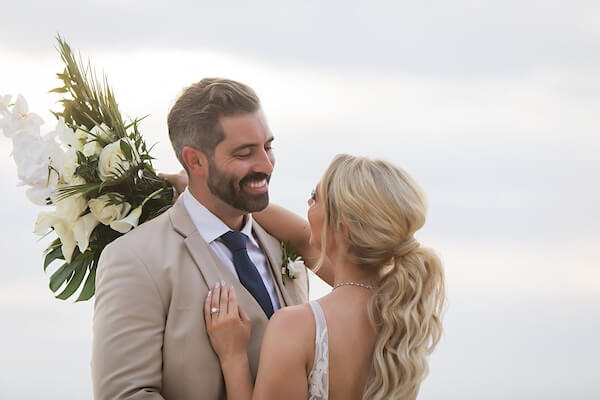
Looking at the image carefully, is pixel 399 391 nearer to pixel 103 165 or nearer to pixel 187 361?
pixel 187 361

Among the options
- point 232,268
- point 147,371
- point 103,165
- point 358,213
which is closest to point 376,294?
point 358,213

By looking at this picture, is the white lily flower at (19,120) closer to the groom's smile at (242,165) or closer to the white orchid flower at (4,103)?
→ the white orchid flower at (4,103)

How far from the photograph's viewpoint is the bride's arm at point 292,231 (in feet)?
18.0

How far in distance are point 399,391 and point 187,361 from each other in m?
1.08

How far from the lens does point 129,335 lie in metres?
4.42

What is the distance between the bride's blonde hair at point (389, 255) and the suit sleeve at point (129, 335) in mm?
940

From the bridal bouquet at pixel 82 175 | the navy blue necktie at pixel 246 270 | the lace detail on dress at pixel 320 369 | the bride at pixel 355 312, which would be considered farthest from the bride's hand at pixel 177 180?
the lace detail on dress at pixel 320 369

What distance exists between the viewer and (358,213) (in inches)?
170

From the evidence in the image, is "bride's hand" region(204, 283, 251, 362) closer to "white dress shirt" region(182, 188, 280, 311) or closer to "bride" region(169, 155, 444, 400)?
"bride" region(169, 155, 444, 400)

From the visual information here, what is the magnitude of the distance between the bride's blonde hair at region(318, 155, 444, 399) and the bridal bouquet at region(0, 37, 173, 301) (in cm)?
124

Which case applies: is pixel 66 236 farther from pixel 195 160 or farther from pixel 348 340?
pixel 348 340

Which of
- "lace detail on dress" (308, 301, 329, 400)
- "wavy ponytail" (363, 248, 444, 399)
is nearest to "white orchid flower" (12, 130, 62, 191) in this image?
"lace detail on dress" (308, 301, 329, 400)

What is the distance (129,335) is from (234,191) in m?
0.95

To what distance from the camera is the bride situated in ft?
13.8
